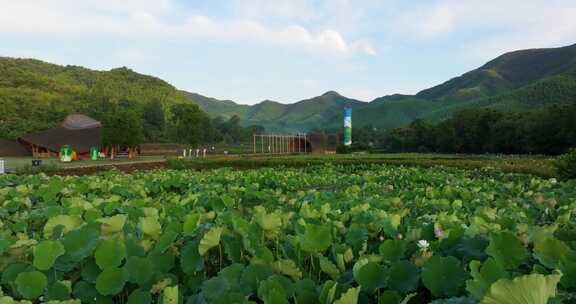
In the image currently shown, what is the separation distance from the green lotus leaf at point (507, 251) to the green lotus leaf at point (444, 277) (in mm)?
217

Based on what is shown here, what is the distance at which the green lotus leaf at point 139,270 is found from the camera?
1.69 m

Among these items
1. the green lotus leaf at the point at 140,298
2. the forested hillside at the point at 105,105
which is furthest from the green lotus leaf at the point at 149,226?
the forested hillside at the point at 105,105

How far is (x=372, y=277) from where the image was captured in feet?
4.98

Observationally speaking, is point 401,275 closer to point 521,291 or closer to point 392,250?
point 392,250

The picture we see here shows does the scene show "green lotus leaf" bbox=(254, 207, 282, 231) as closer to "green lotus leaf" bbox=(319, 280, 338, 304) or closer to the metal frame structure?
"green lotus leaf" bbox=(319, 280, 338, 304)

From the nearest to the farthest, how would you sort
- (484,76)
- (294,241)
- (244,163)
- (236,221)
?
1. (294,241)
2. (236,221)
3. (244,163)
4. (484,76)

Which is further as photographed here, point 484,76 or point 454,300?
point 484,76

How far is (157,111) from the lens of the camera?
A: 97.1 m

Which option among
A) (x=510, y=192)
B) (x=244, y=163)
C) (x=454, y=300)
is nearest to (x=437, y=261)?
(x=454, y=300)

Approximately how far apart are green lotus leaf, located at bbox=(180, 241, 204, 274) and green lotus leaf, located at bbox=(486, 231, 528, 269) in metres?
1.22

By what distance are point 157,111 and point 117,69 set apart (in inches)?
2041

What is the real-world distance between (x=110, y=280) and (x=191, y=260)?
40cm

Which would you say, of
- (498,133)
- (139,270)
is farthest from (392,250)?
(498,133)

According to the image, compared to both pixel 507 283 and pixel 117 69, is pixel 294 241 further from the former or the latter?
pixel 117 69
